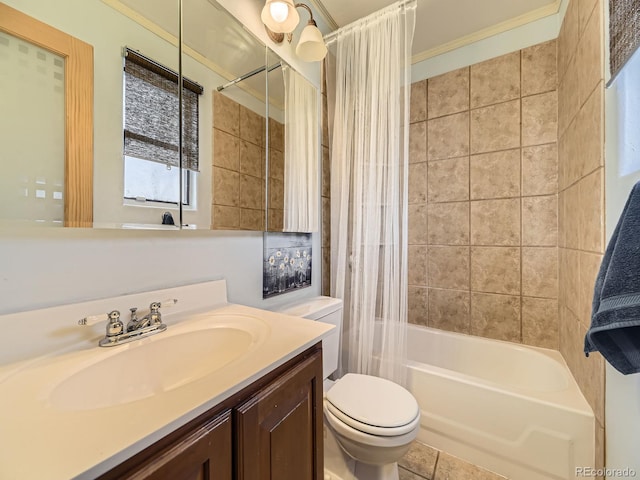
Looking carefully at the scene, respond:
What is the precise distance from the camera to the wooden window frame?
2.43 ft

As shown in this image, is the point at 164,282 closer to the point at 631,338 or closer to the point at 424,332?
the point at 631,338

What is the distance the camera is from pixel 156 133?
37.2 inches

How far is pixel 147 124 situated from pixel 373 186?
110cm

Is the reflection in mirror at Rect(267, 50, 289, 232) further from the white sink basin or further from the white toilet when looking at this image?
the white sink basin

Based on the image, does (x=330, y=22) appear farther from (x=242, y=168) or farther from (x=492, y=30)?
(x=242, y=168)

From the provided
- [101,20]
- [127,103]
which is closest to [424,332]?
[127,103]

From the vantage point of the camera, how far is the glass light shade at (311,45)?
139 cm

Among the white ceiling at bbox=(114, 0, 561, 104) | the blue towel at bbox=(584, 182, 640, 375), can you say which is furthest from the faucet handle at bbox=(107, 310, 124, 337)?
the blue towel at bbox=(584, 182, 640, 375)

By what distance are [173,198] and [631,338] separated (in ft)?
4.71

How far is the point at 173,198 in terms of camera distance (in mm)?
989

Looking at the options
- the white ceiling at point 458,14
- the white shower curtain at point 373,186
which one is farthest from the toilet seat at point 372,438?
the white ceiling at point 458,14

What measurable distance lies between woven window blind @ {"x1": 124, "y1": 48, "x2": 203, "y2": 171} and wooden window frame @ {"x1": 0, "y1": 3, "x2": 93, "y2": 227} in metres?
0.10

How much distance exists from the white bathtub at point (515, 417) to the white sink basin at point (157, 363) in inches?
43.8

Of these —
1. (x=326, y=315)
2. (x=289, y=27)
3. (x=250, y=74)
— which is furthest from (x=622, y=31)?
(x=326, y=315)
